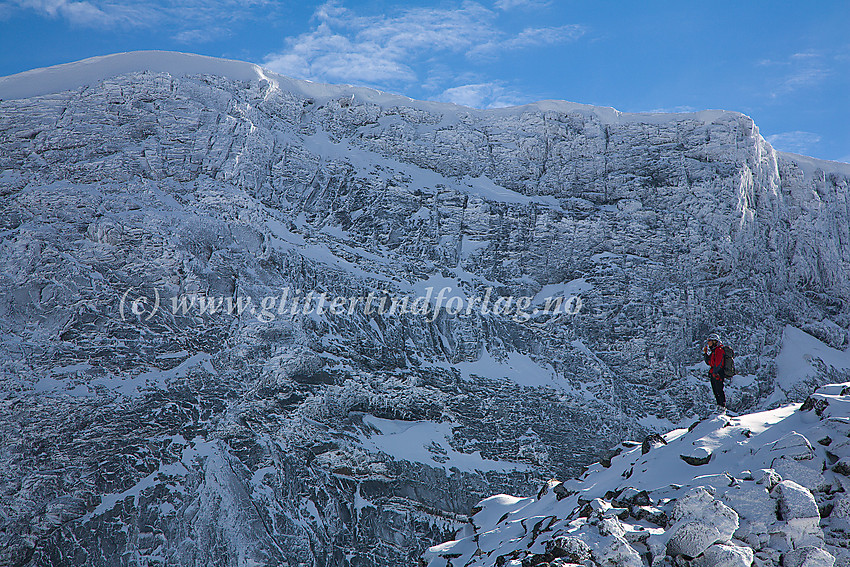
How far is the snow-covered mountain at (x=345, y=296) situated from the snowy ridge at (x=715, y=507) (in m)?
18.8

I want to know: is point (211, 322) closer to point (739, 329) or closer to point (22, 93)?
point (22, 93)

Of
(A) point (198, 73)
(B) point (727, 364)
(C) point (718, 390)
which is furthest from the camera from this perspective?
(A) point (198, 73)

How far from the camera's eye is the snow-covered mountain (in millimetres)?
25266

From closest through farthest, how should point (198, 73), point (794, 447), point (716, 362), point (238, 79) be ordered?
point (794, 447)
point (716, 362)
point (198, 73)
point (238, 79)

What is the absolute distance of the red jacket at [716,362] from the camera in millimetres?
12406

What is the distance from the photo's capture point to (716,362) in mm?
12477

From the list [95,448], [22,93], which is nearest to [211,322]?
[95,448]

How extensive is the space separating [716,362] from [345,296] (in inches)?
805

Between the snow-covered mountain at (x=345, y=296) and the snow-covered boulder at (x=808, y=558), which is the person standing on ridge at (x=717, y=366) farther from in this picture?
the snow-covered mountain at (x=345, y=296)

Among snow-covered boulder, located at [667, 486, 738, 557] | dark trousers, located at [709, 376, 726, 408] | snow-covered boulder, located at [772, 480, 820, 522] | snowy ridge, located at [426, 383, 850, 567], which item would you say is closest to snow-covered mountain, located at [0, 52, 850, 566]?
dark trousers, located at [709, 376, 726, 408]

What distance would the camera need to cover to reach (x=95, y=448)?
25.0 m

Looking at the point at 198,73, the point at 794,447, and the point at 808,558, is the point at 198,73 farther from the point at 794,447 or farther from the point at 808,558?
the point at 808,558

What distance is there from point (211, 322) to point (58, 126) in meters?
14.1


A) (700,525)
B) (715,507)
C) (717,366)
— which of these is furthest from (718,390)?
(700,525)
